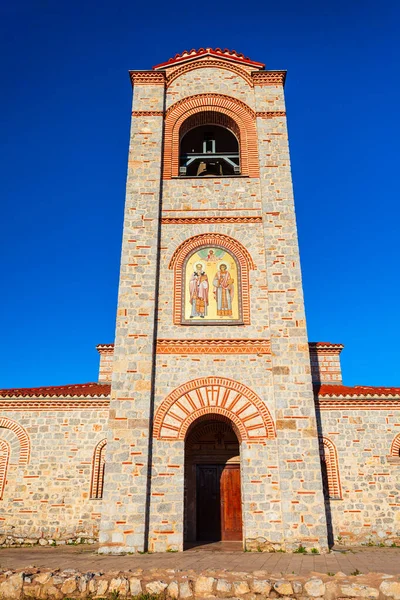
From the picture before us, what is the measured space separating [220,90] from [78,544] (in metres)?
12.8

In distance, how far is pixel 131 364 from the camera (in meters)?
9.61

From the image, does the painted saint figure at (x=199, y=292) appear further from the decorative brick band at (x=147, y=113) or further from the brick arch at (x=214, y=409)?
the decorative brick band at (x=147, y=113)

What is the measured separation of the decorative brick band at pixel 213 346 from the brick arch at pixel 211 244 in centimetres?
58

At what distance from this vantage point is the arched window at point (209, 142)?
503 inches

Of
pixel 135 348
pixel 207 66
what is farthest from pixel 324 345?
pixel 207 66

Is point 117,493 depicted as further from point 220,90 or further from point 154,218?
point 220,90

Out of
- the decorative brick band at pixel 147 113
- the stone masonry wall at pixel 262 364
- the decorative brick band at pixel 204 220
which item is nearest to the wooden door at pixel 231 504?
the stone masonry wall at pixel 262 364

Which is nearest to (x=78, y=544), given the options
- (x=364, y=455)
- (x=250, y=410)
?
(x=250, y=410)

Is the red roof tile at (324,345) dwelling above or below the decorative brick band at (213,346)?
above

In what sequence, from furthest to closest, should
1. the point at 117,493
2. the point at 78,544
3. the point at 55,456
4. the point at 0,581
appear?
the point at 55,456
the point at 78,544
the point at 117,493
the point at 0,581

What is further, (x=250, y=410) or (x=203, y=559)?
(x=250, y=410)

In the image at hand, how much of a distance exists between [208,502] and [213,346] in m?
4.01

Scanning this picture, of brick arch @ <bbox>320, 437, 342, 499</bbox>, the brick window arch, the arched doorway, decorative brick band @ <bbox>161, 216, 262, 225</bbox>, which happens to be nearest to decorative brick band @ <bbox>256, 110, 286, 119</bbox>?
decorative brick band @ <bbox>161, 216, 262, 225</bbox>

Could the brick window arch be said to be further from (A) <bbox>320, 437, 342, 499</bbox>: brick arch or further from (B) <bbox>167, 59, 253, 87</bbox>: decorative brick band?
(B) <bbox>167, 59, 253, 87</bbox>: decorative brick band
